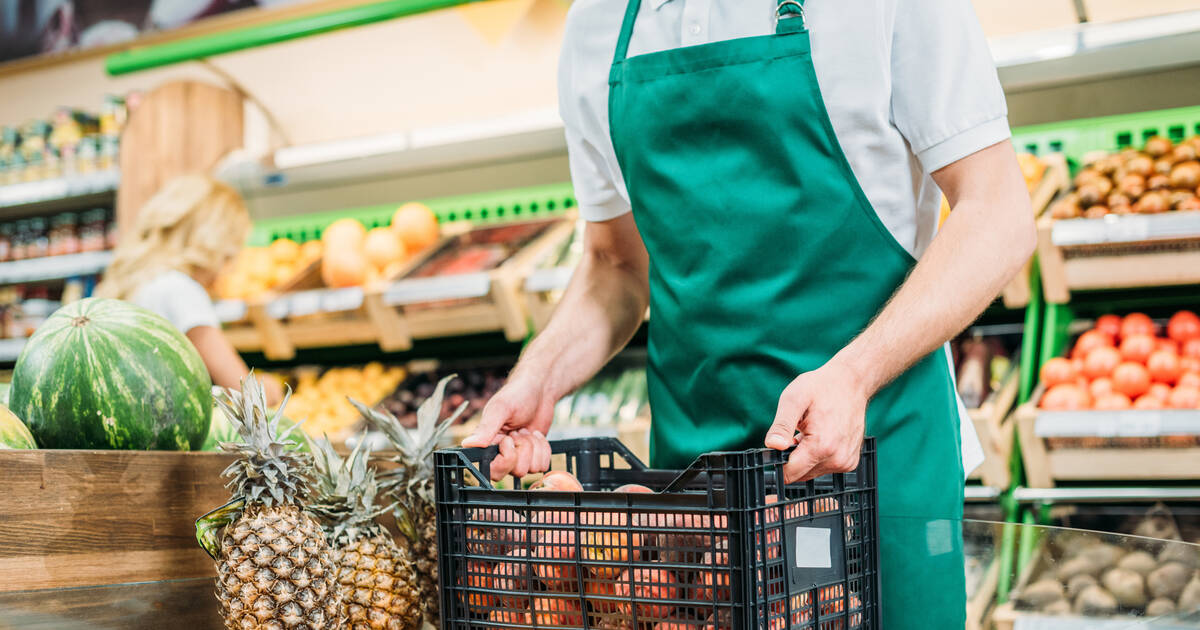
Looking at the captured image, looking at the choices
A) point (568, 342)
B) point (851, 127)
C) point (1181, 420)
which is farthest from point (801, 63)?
point (1181, 420)

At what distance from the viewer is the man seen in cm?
122

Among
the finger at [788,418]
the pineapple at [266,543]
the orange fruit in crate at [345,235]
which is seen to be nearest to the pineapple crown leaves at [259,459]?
the pineapple at [266,543]

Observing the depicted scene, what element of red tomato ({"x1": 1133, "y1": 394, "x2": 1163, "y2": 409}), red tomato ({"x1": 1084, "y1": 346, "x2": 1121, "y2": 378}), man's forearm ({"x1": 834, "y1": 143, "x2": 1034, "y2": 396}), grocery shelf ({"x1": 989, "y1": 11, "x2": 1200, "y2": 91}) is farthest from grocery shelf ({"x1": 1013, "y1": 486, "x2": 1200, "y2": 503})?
man's forearm ({"x1": 834, "y1": 143, "x2": 1034, "y2": 396})

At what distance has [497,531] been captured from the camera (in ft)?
3.11

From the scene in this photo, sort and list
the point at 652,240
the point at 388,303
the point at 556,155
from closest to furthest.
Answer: the point at 652,240
the point at 388,303
the point at 556,155

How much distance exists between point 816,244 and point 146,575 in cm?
90

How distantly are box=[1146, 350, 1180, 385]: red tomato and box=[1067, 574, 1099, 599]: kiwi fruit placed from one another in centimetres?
227

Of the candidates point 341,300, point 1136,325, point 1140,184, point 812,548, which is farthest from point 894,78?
point 341,300

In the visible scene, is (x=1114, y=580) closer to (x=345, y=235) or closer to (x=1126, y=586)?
(x=1126, y=586)

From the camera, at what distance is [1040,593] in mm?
1038

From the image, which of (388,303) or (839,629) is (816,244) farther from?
(388,303)

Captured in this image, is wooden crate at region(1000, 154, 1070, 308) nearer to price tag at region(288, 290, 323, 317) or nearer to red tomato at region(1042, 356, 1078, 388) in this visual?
red tomato at region(1042, 356, 1078, 388)

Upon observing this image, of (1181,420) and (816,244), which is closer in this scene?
(816,244)

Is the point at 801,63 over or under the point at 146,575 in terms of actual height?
over
